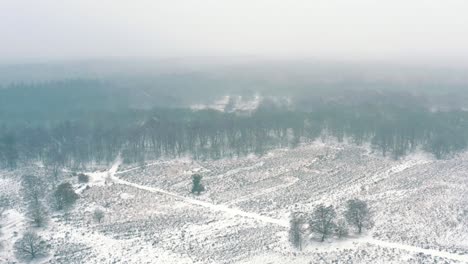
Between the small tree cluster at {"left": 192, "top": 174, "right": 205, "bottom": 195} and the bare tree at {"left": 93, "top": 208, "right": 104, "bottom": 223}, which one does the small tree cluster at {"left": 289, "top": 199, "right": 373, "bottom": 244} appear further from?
the bare tree at {"left": 93, "top": 208, "right": 104, "bottom": 223}

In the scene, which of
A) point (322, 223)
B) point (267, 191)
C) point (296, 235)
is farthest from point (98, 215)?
point (322, 223)

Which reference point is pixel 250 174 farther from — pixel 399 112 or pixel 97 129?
pixel 399 112

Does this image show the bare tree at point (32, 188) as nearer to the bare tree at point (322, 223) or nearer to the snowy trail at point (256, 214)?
the snowy trail at point (256, 214)

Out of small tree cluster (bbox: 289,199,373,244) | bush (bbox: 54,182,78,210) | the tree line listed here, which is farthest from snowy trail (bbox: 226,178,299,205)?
bush (bbox: 54,182,78,210)

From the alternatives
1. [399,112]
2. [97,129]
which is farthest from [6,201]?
[399,112]

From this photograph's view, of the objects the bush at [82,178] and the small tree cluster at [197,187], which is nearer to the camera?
the small tree cluster at [197,187]

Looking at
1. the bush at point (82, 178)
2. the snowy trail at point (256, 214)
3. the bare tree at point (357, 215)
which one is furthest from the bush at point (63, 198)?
the bare tree at point (357, 215)

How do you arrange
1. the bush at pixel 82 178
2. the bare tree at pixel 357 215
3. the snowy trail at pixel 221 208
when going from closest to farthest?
the bare tree at pixel 357 215 → the snowy trail at pixel 221 208 → the bush at pixel 82 178
